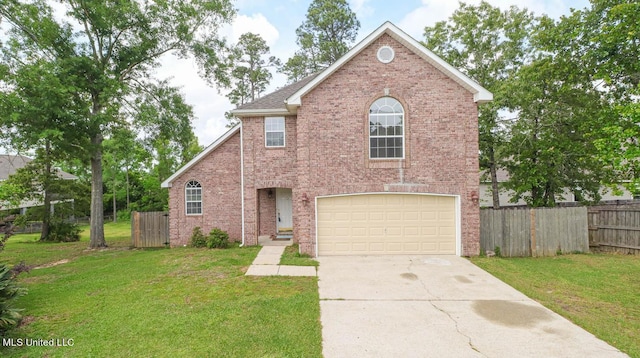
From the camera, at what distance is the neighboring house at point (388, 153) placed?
35.3 feet

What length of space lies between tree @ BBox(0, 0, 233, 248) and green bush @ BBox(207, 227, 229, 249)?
592 cm

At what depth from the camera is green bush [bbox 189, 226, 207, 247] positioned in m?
13.0

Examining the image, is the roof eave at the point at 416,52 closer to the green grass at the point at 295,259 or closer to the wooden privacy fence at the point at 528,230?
the wooden privacy fence at the point at 528,230

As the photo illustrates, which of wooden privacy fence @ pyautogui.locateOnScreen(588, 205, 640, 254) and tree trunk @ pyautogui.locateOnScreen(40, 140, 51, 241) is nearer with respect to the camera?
wooden privacy fence @ pyautogui.locateOnScreen(588, 205, 640, 254)

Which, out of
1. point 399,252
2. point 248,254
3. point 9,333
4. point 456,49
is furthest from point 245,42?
point 9,333

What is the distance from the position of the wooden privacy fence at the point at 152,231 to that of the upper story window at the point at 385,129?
10.1 m

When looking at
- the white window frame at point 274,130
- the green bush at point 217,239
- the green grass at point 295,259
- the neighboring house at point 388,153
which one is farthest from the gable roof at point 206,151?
the green grass at point 295,259

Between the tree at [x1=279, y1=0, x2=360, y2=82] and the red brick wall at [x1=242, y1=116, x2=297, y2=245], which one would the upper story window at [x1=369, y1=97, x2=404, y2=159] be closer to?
the red brick wall at [x1=242, y1=116, x2=297, y2=245]

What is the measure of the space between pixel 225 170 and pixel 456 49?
1438cm

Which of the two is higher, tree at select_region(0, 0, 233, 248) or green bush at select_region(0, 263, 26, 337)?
tree at select_region(0, 0, 233, 248)

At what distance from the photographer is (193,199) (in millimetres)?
13422

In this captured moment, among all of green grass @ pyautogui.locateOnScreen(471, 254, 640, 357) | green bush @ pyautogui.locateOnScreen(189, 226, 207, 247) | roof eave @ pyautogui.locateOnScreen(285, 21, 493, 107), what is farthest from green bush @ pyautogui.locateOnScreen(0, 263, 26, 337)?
green grass @ pyautogui.locateOnScreen(471, 254, 640, 357)

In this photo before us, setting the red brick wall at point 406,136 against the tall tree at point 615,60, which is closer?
the tall tree at point 615,60

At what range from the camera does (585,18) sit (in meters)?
12.6
